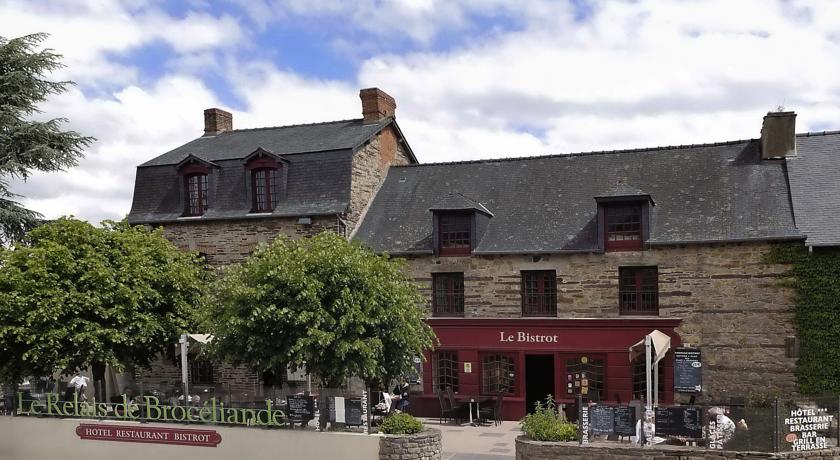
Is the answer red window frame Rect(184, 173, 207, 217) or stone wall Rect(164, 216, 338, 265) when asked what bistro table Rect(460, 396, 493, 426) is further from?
red window frame Rect(184, 173, 207, 217)

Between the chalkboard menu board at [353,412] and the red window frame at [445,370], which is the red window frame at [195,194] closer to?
the red window frame at [445,370]

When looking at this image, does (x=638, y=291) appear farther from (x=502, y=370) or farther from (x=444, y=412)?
(x=444, y=412)

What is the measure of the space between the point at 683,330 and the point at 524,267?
475cm

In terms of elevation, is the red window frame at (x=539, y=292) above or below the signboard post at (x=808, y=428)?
above

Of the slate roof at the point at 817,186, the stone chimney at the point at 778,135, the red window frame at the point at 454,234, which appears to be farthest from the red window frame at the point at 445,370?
the stone chimney at the point at 778,135

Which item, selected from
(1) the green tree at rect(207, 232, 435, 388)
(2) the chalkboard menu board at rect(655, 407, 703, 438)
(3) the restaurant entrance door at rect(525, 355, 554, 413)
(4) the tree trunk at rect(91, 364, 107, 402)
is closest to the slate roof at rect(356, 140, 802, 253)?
(3) the restaurant entrance door at rect(525, 355, 554, 413)

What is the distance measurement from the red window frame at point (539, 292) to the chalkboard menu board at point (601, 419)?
6.46 meters

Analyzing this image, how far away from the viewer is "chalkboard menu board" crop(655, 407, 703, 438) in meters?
14.1

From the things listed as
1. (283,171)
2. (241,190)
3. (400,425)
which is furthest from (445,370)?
(241,190)

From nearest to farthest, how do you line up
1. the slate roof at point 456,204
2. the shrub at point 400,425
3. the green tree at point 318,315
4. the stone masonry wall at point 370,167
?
the shrub at point 400,425
the green tree at point 318,315
the slate roof at point 456,204
the stone masonry wall at point 370,167

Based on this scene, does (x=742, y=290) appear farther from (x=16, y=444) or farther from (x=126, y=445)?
(x=16, y=444)

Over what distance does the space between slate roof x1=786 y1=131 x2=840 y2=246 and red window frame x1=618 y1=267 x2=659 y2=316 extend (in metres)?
4.03

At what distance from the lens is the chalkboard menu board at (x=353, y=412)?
1593cm

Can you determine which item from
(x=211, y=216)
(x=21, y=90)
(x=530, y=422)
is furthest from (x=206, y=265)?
(x=530, y=422)
